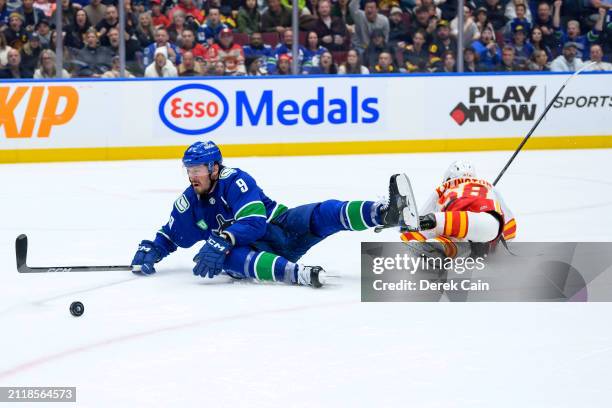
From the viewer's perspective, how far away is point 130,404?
133 inches

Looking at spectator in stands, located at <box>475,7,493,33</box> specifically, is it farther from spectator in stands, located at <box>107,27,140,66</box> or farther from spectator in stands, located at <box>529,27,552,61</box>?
spectator in stands, located at <box>107,27,140,66</box>

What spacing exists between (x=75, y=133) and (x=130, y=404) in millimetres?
8055

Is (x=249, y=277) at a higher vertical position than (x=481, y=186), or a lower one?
lower

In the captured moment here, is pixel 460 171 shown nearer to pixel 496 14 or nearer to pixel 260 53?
pixel 260 53

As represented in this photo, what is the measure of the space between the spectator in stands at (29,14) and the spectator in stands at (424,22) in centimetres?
378

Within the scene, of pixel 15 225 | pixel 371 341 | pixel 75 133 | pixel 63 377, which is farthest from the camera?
pixel 75 133

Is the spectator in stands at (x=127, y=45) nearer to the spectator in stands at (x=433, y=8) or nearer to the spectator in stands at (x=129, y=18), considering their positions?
the spectator in stands at (x=129, y=18)

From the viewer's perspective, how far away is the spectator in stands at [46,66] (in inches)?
435

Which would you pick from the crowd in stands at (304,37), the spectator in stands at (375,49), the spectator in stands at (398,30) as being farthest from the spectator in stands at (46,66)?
the spectator in stands at (398,30)

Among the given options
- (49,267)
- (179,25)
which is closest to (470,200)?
(49,267)

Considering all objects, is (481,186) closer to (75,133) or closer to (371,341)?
(371,341)

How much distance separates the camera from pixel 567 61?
12.0 meters

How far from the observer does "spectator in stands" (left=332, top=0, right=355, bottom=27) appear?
11580 mm

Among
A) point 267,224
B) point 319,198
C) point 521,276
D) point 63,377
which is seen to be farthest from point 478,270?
point 319,198
